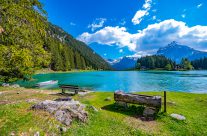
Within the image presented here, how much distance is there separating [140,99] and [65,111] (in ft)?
29.8

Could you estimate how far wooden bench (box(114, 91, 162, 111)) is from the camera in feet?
65.3

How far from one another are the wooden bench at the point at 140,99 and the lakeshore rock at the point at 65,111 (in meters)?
6.42

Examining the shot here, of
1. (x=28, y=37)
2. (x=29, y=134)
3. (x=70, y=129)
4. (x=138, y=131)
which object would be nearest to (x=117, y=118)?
(x=138, y=131)

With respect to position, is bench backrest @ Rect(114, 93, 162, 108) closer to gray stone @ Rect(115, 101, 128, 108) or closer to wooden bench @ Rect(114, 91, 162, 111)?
wooden bench @ Rect(114, 91, 162, 111)

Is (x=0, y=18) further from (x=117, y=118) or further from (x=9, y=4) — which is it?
(x=117, y=118)

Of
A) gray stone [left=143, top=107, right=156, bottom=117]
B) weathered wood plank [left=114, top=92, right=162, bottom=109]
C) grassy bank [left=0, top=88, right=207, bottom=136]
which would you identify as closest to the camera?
grassy bank [left=0, top=88, right=207, bottom=136]

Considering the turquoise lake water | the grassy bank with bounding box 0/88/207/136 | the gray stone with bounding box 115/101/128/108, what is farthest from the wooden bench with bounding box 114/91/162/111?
the turquoise lake water

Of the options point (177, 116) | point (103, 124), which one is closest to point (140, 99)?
point (177, 116)

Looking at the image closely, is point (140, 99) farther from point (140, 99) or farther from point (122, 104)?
point (122, 104)

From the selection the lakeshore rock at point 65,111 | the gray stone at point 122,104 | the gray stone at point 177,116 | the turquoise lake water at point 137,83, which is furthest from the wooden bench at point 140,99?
the turquoise lake water at point 137,83

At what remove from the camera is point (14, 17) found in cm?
1216

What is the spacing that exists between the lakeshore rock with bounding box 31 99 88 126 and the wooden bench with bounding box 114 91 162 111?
6.42 metres

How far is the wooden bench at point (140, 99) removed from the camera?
65.3ft

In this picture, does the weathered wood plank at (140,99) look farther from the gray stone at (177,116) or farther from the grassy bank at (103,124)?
the gray stone at (177,116)
